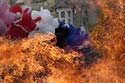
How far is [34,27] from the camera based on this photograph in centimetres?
464

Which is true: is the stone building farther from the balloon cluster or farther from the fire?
the balloon cluster

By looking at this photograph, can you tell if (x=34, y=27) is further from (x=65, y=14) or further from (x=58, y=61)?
(x=65, y=14)

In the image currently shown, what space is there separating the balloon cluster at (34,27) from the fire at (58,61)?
0.09 m

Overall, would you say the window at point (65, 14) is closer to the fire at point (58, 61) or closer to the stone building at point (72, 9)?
the stone building at point (72, 9)

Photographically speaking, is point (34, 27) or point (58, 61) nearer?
point (34, 27)

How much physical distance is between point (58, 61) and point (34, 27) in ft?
1.79

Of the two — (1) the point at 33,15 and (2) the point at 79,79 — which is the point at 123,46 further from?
(1) the point at 33,15

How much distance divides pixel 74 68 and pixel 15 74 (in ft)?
2.80

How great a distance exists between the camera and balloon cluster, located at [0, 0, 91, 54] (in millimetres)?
4453

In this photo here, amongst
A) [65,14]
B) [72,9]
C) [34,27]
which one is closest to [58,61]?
[34,27]

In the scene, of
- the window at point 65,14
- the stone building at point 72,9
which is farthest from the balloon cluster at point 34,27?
the window at point 65,14

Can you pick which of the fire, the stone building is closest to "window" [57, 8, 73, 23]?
the stone building

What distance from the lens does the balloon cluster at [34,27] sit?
4.45 meters

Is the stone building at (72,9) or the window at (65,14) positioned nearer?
the stone building at (72,9)
